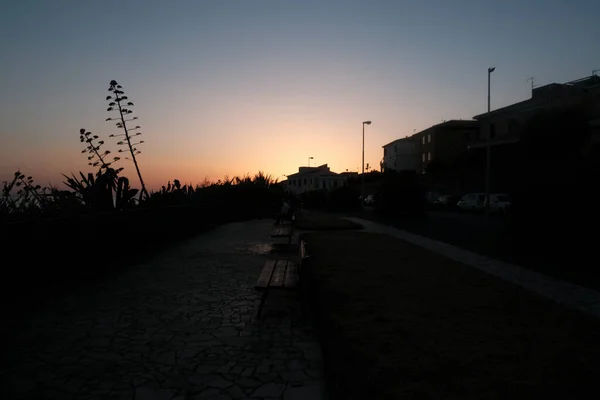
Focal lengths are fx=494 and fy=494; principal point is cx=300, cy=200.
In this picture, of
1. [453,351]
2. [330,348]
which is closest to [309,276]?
[330,348]

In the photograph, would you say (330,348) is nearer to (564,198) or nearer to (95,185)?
(564,198)

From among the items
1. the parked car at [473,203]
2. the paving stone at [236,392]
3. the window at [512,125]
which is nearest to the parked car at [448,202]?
the parked car at [473,203]

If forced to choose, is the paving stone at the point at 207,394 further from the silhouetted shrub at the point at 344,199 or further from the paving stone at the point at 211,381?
the silhouetted shrub at the point at 344,199

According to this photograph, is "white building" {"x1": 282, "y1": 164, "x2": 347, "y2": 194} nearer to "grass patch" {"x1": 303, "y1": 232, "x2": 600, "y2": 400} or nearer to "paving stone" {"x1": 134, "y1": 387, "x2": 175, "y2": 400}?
"grass patch" {"x1": 303, "y1": 232, "x2": 600, "y2": 400}

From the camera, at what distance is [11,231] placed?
272 inches

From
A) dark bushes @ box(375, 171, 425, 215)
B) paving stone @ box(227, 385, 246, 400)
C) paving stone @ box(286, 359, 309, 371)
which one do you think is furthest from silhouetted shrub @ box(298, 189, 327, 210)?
paving stone @ box(227, 385, 246, 400)

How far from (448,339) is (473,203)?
3317 cm

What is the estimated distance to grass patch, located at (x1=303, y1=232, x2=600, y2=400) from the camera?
Result: 3.50m

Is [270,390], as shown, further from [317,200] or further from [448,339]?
[317,200]

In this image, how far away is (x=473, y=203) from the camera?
35.8 meters

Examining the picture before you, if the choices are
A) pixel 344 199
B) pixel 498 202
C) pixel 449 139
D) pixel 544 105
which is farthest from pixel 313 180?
pixel 498 202

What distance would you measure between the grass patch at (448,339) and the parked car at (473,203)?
28865mm

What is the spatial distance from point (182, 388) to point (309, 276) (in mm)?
4173

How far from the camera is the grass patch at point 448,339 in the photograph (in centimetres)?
350
